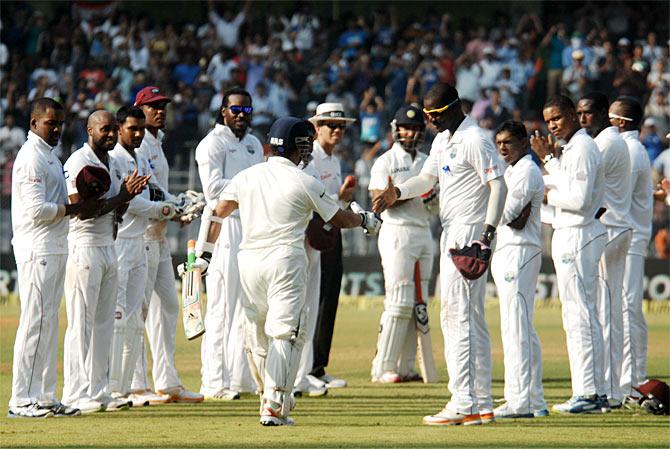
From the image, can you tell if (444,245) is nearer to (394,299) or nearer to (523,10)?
(394,299)

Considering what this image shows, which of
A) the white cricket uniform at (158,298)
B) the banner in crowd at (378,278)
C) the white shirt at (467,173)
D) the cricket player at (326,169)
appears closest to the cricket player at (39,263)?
the white cricket uniform at (158,298)

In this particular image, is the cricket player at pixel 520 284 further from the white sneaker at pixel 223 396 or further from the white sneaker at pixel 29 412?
the white sneaker at pixel 29 412

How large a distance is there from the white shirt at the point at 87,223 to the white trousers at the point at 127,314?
53 cm

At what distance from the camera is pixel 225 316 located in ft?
38.1

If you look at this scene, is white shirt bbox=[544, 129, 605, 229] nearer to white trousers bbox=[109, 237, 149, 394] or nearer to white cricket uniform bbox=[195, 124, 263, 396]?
white cricket uniform bbox=[195, 124, 263, 396]

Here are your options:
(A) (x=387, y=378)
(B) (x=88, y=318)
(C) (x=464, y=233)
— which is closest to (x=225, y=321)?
(B) (x=88, y=318)

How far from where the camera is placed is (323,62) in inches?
1120

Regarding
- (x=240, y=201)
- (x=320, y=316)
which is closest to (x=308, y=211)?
(x=240, y=201)

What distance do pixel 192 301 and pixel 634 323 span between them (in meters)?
3.96

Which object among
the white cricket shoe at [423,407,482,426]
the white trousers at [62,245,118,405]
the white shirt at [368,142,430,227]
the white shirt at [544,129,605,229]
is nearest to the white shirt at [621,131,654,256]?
the white shirt at [544,129,605,229]

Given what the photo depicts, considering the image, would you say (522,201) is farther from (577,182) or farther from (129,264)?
(129,264)

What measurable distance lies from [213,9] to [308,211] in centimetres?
2135

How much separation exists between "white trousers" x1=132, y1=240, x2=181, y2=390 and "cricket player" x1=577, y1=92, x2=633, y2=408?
3.73m

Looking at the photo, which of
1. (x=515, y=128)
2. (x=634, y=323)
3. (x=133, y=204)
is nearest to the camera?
(x=515, y=128)
